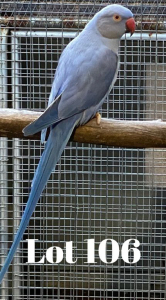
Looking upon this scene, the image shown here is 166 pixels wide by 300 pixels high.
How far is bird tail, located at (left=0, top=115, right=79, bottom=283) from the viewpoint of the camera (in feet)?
3.46

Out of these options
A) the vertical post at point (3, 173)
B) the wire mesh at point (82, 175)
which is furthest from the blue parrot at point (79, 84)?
the vertical post at point (3, 173)

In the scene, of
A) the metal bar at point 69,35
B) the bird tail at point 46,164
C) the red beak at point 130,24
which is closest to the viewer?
the bird tail at point 46,164

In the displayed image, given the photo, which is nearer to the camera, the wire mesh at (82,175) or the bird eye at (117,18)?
the bird eye at (117,18)

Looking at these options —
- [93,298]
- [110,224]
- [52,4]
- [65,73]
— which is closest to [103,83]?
[65,73]

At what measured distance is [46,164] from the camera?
43.4 inches

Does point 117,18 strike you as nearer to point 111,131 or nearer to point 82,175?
point 111,131

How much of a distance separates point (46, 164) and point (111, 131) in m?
0.17

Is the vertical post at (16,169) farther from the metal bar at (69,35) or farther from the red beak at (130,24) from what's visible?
the red beak at (130,24)

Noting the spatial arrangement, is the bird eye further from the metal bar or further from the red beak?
the metal bar

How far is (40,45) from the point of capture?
187cm

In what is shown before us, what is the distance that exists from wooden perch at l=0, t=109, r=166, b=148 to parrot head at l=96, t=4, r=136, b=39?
0.25 meters

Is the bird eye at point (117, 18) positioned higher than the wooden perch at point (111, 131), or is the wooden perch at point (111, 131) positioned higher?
the bird eye at point (117, 18)

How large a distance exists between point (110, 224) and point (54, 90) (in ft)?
2.79

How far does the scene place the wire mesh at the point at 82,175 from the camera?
5.96 ft
